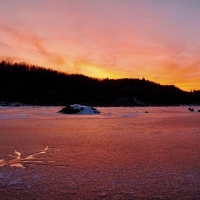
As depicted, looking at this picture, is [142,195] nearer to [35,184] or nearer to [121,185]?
[121,185]

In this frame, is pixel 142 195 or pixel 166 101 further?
pixel 166 101

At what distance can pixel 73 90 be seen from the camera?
10825 cm

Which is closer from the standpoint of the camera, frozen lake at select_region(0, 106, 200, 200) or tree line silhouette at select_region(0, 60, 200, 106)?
frozen lake at select_region(0, 106, 200, 200)

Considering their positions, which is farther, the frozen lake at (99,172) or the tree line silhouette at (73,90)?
the tree line silhouette at (73,90)

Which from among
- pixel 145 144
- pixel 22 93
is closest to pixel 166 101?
pixel 22 93

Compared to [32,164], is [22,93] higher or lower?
higher

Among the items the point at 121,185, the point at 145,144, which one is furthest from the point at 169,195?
the point at 145,144

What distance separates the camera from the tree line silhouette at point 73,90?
93250 mm

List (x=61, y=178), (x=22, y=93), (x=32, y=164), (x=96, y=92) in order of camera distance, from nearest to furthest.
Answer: (x=61, y=178), (x=32, y=164), (x=22, y=93), (x=96, y=92)

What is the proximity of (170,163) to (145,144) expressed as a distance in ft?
6.09

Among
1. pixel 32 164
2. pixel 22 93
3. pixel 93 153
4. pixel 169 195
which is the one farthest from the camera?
pixel 22 93

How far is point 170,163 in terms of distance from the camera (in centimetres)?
414

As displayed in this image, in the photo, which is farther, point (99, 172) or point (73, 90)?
point (73, 90)

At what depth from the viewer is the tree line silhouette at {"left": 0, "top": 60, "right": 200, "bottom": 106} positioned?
93.2m
